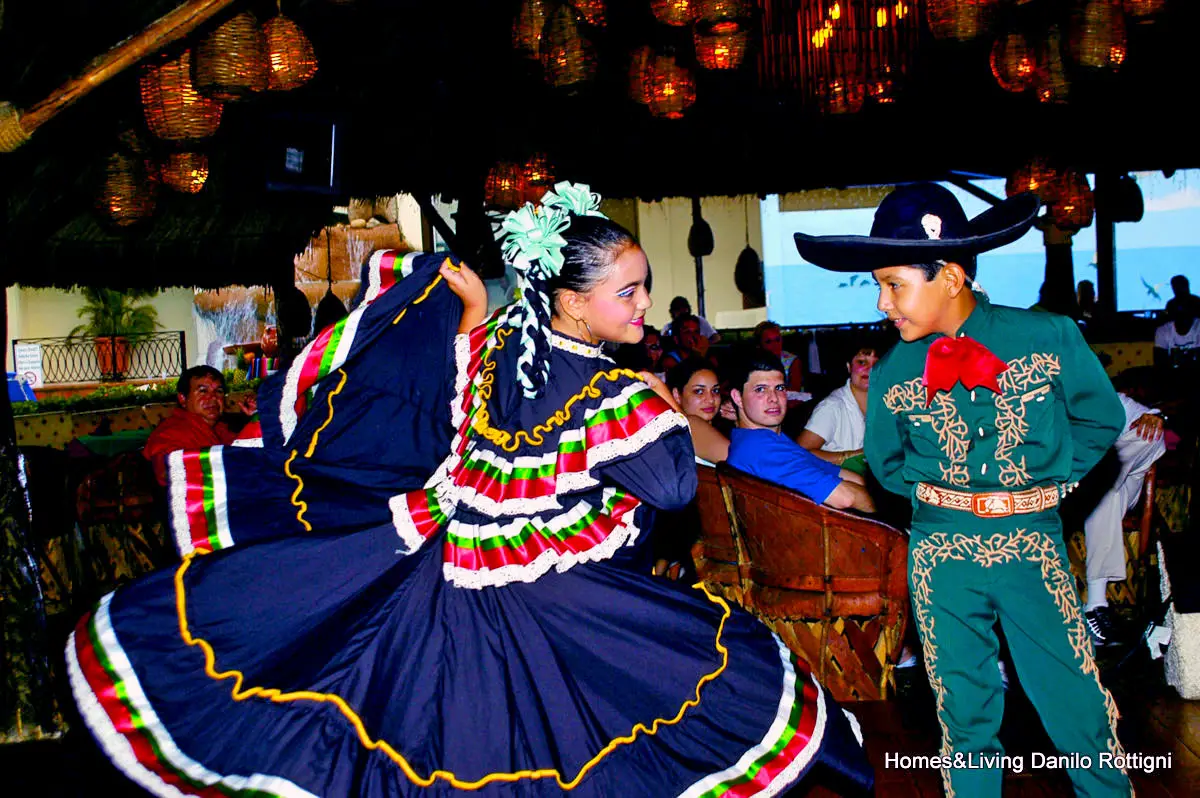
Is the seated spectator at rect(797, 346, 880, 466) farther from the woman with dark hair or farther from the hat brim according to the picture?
the woman with dark hair

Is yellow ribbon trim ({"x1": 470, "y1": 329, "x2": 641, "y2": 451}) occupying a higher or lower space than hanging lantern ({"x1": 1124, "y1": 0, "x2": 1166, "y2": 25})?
lower

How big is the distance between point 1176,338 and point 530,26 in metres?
7.87

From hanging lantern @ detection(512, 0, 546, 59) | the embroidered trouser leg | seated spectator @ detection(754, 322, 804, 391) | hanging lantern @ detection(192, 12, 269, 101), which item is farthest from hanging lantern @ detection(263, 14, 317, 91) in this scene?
seated spectator @ detection(754, 322, 804, 391)

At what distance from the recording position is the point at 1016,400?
2.66 meters

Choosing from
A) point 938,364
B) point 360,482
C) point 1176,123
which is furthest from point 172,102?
point 1176,123

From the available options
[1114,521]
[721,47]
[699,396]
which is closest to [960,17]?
[721,47]

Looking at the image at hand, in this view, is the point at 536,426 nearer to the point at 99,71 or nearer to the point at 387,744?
the point at 387,744

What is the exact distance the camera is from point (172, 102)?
5.63m

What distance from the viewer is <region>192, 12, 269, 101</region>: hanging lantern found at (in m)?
5.14

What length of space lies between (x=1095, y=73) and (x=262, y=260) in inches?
313

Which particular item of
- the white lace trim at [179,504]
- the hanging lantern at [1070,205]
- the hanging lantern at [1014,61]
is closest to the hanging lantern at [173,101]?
the white lace trim at [179,504]

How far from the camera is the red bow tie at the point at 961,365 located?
2637 mm

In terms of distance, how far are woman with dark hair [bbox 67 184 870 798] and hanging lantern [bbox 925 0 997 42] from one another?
3.69 m

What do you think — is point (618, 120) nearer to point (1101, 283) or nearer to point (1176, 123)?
point (1176, 123)
